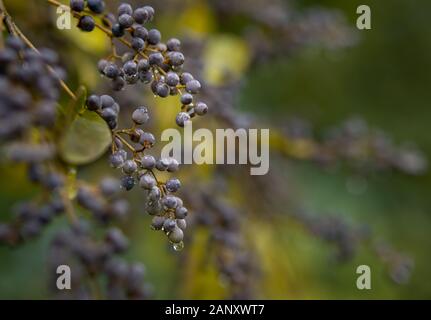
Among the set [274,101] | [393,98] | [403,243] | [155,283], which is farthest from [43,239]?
[393,98]

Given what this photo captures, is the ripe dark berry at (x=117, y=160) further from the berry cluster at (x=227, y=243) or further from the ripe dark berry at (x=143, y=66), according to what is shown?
the berry cluster at (x=227, y=243)

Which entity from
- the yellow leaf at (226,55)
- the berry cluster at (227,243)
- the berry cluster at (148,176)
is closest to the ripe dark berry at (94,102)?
the berry cluster at (148,176)

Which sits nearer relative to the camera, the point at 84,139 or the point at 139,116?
the point at 139,116

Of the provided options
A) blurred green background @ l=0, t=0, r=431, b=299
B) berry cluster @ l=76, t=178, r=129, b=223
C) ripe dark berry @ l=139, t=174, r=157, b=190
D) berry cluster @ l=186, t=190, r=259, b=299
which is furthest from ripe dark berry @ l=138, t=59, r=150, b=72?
blurred green background @ l=0, t=0, r=431, b=299

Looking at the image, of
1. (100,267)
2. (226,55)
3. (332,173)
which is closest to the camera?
(100,267)

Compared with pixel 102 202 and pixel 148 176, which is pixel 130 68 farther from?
pixel 102 202

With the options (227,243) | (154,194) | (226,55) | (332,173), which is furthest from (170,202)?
(332,173)

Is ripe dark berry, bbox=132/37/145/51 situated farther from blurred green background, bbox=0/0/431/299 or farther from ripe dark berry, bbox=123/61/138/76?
blurred green background, bbox=0/0/431/299
